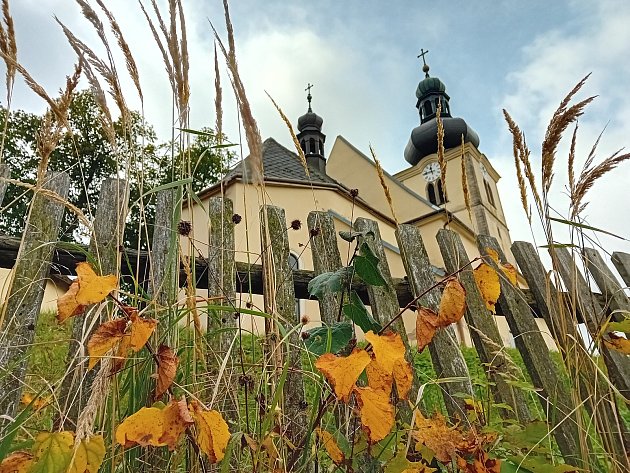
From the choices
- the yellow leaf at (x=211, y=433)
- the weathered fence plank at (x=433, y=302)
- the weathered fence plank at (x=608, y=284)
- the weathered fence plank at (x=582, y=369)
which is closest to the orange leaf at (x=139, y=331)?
the yellow leaf at (x=211, y=433)

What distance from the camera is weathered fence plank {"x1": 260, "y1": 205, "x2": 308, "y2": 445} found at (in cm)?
119

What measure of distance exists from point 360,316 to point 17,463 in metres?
0.83

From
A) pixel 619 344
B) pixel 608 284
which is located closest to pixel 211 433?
pixel 619 344

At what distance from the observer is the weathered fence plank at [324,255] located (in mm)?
1871

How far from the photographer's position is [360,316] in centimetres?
128

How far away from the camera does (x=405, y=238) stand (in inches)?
87.0

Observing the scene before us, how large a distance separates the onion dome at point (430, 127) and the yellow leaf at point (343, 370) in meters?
22.7

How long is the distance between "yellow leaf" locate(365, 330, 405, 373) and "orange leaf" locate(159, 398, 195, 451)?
33 centimetres

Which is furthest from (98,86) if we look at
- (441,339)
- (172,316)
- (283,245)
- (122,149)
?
(441,339)

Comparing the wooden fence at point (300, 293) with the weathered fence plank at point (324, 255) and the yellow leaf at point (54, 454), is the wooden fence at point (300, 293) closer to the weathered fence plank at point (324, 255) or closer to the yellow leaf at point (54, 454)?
the weathered fence plank at point (324, 255)

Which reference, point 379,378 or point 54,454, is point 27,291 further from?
point 379,378

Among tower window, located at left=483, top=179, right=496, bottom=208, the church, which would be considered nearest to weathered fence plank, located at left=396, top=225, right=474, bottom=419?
the church

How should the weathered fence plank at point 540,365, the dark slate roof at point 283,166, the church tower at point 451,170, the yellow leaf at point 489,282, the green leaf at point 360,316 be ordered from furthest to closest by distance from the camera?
the church tower at point 451,170
the dark slate roof at point 283,166
the weathered fence plank at point 540,365
the green leaf at point 360,316
the yellow leaf at point 489,282

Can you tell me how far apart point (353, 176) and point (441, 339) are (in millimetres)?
17820
